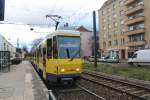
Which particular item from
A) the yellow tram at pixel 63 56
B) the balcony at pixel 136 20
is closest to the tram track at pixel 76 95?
the yellow tram at pixel 63 56

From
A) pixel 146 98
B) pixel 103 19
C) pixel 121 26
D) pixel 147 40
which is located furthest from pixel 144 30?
pixel 146 98

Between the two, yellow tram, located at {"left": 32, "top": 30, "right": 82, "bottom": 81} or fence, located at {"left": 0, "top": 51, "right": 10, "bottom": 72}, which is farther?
fence, located at {"left": 0, "top": 51, "right": 10, "bottom": 72}

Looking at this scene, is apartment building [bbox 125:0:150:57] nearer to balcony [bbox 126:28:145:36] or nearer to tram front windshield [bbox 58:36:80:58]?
balcony [bbox 126:28:145:36]

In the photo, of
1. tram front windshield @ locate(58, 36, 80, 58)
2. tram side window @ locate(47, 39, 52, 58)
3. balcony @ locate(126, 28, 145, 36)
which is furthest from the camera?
balcony @ locate(126, 28, 145, 36)

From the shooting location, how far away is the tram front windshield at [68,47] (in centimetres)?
1345

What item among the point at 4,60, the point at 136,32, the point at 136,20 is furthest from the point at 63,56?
the point at 136,20

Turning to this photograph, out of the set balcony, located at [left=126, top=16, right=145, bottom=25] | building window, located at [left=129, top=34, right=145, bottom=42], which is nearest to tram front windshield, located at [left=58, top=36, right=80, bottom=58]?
building window, located at [left=129, top=34, right=145, bottom=42]

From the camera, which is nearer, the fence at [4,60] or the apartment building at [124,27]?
the fence at [4,60]

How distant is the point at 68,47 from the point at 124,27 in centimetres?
5646

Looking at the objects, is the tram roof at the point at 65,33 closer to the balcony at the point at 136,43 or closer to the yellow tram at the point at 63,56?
the yellow tram at the point at 63,56

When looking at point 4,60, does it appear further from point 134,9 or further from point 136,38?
point 134,9

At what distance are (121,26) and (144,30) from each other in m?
14.1

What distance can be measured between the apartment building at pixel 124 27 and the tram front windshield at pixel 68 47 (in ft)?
142

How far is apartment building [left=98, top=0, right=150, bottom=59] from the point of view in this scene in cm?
5750
